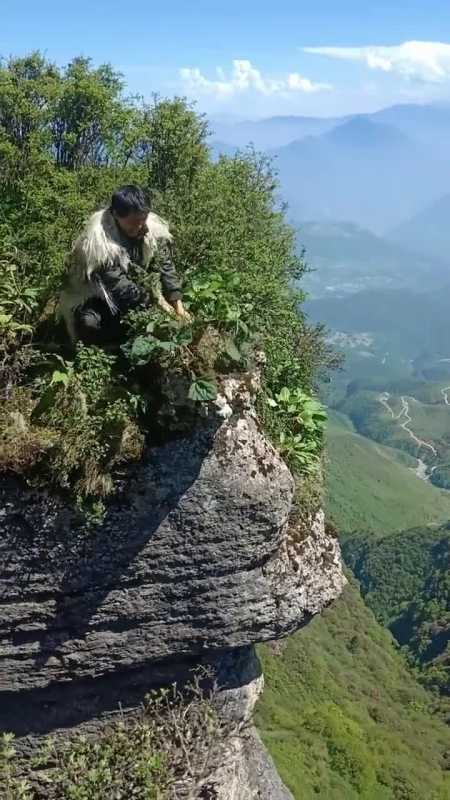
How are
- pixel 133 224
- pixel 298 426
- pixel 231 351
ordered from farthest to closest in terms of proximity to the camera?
pixel 298 426 → pixel 231 351 → pixel 133 224

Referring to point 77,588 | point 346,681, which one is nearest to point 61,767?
point 77,588

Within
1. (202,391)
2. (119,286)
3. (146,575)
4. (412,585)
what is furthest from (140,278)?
(412,585)

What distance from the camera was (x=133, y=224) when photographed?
391 inches

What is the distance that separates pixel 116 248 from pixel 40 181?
9.72ft

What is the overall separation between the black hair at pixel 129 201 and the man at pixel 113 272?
14mm

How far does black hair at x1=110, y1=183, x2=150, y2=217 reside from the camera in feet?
31.4

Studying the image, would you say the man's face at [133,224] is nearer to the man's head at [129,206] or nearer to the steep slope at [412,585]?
the man's head at [129,206]

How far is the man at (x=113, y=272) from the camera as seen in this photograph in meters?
10.1

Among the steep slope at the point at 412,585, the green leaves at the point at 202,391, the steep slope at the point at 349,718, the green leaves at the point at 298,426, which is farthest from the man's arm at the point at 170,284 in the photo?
the steep slope at the point at 412,585

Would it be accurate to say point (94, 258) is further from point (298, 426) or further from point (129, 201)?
point (298, 426)

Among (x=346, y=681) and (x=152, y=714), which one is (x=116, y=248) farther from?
(x=346, y=681)

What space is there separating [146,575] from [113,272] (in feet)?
15.6

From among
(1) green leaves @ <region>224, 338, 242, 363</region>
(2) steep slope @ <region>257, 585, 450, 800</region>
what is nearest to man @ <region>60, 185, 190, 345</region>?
(1) green leaves @ <region>224, 338, 242, 363</region>

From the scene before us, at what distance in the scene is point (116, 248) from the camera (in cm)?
1023
